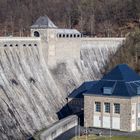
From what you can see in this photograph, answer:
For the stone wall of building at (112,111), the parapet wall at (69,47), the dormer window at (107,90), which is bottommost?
the stone wall of building at (112,111)

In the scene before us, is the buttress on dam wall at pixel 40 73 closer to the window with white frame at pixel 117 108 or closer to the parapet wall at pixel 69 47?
the parapet wall at pixel 69 47

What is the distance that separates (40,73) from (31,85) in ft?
9.65

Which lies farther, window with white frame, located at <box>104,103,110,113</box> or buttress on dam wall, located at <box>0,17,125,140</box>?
buttress on dam wall, located at <box>0,17,125,140</box>

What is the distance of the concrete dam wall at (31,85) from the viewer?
43.2 metres

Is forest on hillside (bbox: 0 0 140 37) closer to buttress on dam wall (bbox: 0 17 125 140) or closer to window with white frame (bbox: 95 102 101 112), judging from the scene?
buttress on dam wall (bbox: 0 17 125 140)

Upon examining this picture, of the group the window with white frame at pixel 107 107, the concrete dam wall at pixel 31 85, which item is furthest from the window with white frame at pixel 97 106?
the concrete dam wall at pixel 31 85

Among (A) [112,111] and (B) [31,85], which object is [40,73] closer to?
(B) [31,85]

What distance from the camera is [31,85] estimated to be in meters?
48.6

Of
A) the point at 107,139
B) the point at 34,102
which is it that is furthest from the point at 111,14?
the point at 107,139

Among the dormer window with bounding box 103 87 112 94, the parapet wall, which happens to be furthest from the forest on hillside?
the dormer window with bounding box 103 87 112 94

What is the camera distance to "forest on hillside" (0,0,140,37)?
8650cm

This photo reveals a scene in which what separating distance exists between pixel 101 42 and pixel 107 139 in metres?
26.8

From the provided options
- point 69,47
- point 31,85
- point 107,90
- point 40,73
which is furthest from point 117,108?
point 69,47

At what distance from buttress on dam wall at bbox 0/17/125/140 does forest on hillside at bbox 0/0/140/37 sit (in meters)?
23.4
